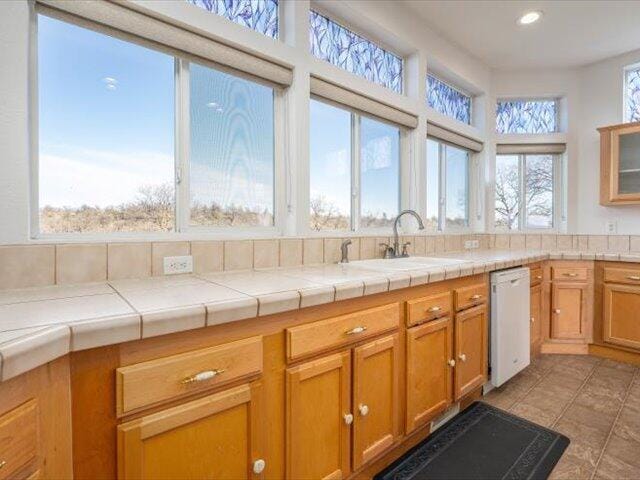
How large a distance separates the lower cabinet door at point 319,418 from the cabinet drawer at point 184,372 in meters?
0.20

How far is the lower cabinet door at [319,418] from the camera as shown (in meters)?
1.18

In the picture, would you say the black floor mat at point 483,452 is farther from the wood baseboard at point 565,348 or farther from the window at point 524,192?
the window at point 524,192

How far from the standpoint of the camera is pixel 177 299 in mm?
1023

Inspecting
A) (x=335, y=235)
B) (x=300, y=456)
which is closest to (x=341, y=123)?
(x=335, y=235)

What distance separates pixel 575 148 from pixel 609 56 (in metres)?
0.87

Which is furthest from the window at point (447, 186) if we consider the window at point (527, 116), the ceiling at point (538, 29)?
the ceiling at point (538, 29)

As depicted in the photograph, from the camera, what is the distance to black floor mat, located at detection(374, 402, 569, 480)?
1.58 metres

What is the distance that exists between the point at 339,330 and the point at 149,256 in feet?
2.78

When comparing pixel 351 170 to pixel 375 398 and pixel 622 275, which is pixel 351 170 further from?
pixel 622 275

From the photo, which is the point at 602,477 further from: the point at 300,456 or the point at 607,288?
the point at 607,288

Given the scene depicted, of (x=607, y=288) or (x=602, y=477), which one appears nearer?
(x=602, y=477)

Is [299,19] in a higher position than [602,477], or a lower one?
higher

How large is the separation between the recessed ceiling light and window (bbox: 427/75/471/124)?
73 cm

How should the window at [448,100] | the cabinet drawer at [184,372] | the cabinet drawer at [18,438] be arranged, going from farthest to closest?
the window at [448,100] < the cabinet drawer at [184,372] < the cabinet drawer at [18,438]
